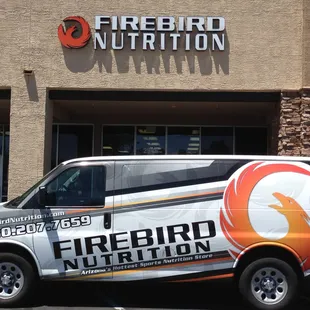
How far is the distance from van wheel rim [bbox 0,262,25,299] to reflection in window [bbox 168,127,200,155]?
9083 mm

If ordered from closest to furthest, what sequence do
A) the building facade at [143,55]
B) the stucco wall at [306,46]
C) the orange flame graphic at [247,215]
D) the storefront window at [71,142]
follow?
the orange flame graphic at [247,215] → the stucco wall at [306,46] → the building facade at [143,55] → the storefront window at [71,142]

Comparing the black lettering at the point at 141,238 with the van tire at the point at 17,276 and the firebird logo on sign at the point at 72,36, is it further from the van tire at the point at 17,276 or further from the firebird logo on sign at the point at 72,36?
the firebird logo on sign at the point at 72,36

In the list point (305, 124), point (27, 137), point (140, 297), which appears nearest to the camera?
point (140, 297)

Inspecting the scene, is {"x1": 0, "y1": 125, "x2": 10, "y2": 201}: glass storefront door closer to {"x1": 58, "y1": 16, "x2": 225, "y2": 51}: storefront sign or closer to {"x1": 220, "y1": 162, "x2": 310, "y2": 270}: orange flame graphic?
{"x1": 58, "y1": 16, "x2": 225, "y2": 51}: storefront sign

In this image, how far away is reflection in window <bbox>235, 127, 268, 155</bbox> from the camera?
14.9 m

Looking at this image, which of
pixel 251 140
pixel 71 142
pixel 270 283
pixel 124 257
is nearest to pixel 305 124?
pixel 251 140

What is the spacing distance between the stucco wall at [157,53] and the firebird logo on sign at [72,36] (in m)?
0.13

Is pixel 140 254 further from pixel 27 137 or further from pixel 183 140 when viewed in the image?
pixel 183 140

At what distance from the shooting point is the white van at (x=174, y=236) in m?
6.36

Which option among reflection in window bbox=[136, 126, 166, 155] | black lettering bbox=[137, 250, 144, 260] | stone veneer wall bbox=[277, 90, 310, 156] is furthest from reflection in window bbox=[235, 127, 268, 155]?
black lettering bbox=[137, 250, 144, 260]

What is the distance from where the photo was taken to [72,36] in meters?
11.8

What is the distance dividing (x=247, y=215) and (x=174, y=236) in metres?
1.03

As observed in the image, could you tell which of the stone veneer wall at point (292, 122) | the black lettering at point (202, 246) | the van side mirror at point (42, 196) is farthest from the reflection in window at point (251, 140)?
the van side mirror at point (42, 196)

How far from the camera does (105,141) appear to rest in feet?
49.9
